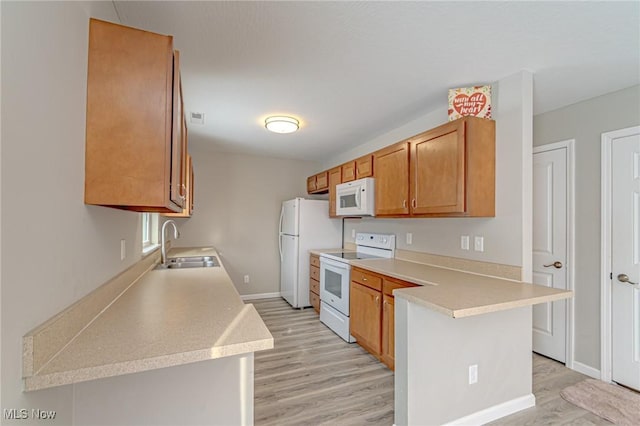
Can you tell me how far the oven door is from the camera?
3.29 metres

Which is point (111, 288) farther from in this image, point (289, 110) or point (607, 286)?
point (607, 286)

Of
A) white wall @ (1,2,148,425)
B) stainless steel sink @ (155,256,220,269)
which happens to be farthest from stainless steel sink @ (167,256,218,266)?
white wall @ (1,2,148,425)

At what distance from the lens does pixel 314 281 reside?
4.32m

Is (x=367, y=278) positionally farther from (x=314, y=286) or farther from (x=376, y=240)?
(x=314, y=286)

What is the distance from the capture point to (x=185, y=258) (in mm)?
3430

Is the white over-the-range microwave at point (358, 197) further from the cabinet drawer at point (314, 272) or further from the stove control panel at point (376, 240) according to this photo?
the cabinet drawer at point (314, 272)

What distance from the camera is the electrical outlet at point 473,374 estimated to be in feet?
6.26

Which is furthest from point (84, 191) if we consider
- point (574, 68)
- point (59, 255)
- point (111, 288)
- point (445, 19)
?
point (574, 68)

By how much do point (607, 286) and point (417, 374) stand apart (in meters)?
2.04

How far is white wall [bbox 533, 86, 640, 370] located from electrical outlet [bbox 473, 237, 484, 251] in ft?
3.69

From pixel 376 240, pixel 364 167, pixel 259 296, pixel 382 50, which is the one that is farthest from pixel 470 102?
pixel 259 296

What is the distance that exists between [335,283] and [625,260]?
2.67 m

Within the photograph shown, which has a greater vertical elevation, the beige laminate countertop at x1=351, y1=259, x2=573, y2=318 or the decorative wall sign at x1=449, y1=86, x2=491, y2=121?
the decorative wall sign at x1=449, y1=86, x2=491, y2=121

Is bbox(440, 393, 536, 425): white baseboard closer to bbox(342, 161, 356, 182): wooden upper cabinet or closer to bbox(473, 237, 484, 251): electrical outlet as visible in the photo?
bbox(473, 237, 484, 251): electrical outlet
